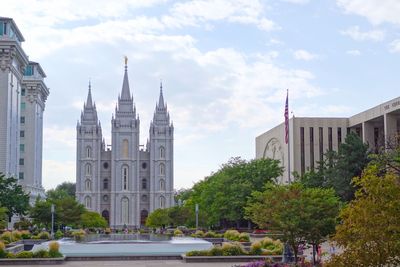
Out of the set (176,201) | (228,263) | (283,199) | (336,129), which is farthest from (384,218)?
(176,201)

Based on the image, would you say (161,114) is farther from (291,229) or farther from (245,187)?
(291,229)

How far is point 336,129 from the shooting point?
289 ft

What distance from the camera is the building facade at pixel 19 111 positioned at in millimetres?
78125

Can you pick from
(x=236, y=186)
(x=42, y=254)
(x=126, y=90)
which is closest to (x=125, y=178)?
(x=126, y=90)

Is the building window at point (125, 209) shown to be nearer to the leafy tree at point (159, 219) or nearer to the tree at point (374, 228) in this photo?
the leafy tree at point (159, 219)

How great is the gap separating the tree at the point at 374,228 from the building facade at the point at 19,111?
67245 millimetres

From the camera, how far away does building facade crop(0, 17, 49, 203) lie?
7812cm

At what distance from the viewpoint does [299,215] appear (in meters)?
23.8

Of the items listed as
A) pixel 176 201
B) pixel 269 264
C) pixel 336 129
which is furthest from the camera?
pixel 176 201

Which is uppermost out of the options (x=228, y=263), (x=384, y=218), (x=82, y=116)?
(x=82, y=116)

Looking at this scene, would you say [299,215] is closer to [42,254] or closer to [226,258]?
[226,258]

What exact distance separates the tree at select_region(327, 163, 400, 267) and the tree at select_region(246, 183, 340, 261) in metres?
8.20

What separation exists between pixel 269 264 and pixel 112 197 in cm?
11246

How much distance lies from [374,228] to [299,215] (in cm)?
899
